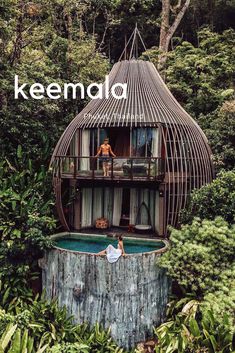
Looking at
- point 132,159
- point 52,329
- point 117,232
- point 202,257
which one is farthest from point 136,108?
point 52,329

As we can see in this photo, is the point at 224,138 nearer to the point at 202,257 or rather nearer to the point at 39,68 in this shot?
the point at 202,257

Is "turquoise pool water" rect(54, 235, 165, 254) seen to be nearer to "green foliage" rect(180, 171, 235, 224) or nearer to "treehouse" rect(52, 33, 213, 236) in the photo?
"treehouse" rect(52, 33, 213, 236)

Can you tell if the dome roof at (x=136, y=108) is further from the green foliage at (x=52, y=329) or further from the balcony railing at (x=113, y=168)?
the green foliage at (x=52, y=329)

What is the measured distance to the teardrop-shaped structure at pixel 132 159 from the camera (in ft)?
47.2

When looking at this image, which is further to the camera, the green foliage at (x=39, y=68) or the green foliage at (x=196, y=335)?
the green foliage at (x=39, y=68)

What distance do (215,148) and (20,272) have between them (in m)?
10.2

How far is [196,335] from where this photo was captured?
10211mm

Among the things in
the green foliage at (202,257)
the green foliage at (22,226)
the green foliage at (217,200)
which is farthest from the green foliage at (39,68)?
the green foliage at (202,257)

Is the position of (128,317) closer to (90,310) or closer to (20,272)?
(90,310)

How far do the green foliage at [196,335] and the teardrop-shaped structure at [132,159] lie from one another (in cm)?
402

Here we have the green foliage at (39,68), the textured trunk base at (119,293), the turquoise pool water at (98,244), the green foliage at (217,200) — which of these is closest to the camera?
the textured trunk base at (119,293)

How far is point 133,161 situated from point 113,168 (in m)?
0.89

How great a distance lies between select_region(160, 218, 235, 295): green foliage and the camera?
37.0 feet

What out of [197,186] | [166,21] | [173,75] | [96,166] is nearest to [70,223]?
[96,166]
